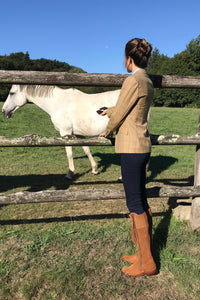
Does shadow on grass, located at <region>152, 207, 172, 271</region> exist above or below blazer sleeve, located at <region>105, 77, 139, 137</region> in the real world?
below

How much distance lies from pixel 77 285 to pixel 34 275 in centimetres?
48

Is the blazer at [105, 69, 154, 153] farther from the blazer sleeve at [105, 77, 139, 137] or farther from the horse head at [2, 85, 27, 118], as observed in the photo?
the horse head at [2, 85, 27, 118]

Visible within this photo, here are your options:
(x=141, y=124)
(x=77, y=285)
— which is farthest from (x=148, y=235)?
(x=141, y=124)

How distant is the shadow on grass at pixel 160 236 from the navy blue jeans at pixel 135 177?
77 centimetres

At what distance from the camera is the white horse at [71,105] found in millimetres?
5375

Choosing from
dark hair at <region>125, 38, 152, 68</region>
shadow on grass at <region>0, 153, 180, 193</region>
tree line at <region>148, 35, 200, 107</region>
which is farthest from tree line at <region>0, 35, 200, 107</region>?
dark hair at <region>125, 38, 152, 68</region>

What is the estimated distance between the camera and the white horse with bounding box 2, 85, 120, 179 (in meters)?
5.38

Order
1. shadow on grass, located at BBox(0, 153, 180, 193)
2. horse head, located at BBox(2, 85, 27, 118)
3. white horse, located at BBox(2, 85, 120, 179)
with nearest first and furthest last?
shadow on grass, located at BBox(0, 153, 180, 193) < white horse, located at BBox(2, 85, 120, 179) < horse head, located at BBox(2, 85, 27, 118)

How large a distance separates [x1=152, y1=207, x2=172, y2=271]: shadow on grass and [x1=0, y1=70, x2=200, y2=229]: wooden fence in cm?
45

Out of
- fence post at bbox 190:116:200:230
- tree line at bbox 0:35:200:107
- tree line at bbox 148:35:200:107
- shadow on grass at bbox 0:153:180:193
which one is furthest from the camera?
tree line at bbox 148:35:200:107

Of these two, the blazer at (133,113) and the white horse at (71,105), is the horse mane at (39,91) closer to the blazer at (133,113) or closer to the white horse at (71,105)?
the white horse at (71,105)

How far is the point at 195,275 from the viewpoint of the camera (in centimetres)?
228

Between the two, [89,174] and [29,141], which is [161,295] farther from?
[89,174]

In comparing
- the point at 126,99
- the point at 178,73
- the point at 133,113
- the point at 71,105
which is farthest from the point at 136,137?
the point at 178,73
